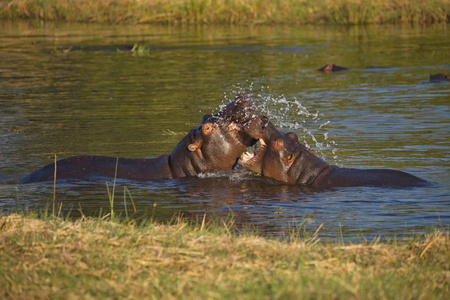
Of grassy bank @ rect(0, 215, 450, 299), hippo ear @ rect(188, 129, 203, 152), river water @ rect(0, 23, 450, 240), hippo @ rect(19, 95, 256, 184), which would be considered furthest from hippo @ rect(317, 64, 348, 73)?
grassy bank @ rect(0, 215, 450, 299)

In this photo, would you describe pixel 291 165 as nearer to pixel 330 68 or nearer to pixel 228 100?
pixel 228 100

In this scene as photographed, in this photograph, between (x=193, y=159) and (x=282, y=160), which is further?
(x=193, y=159)

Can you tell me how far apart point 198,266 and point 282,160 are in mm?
3686

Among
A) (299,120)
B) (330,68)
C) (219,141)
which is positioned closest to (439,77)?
(330,68)

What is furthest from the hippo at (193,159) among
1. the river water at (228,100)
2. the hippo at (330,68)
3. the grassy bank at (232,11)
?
the grassy bank at (232,11)

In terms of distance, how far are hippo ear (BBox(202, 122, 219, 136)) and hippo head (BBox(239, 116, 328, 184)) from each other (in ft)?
1.39

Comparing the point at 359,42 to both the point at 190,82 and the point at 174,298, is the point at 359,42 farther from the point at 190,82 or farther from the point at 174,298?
the point at 174,298

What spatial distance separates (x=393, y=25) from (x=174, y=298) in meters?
24.7

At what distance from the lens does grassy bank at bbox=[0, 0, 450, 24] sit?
27.2 m

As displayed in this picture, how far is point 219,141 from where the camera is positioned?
841cm

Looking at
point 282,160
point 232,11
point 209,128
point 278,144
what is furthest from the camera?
point 232,11

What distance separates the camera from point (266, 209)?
7.25m

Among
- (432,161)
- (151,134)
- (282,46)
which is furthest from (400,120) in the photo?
(282,46)

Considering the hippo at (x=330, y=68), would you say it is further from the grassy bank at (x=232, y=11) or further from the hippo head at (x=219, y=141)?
the grassy bank at (x=232, y=11)
